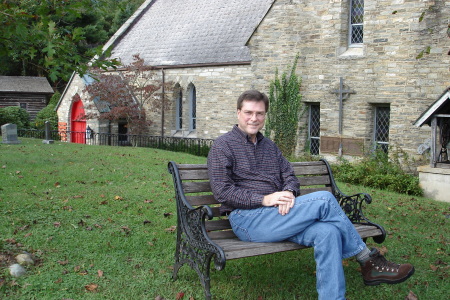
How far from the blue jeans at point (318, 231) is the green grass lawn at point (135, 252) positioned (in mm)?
722

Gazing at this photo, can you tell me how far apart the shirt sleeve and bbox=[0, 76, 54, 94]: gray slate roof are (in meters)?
36.2

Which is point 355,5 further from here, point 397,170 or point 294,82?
point 397,170

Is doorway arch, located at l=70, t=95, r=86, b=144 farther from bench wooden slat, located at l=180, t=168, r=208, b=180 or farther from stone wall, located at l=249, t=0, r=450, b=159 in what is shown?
bench wooden slat, located at l=180, t=168, r=208, b=180

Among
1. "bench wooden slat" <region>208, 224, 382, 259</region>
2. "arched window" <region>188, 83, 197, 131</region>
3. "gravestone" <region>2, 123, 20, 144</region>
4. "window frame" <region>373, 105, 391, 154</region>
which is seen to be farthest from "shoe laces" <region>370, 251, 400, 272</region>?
"arched window" <region>188, 83, 197, 131</region>

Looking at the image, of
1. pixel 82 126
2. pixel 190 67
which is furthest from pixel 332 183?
pixel 82 126

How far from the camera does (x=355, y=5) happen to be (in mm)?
17172

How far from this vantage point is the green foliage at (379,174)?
13672 mm

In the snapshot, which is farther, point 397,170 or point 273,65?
point 273,65

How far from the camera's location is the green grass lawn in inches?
195

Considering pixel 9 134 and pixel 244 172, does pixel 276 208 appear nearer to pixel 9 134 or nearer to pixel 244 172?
pixel 244 172

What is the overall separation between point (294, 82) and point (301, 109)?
3.37 ft

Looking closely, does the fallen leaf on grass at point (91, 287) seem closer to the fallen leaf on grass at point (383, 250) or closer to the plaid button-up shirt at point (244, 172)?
the plaid button-up shirt at point (244, 172)

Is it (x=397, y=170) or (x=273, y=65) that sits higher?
(x=273, y=65)

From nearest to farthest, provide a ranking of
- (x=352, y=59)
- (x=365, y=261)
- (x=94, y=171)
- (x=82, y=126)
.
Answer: (x=365, y=261) → (x=94, y=171) → (x=352, y=59) → (x=82, y=126)
